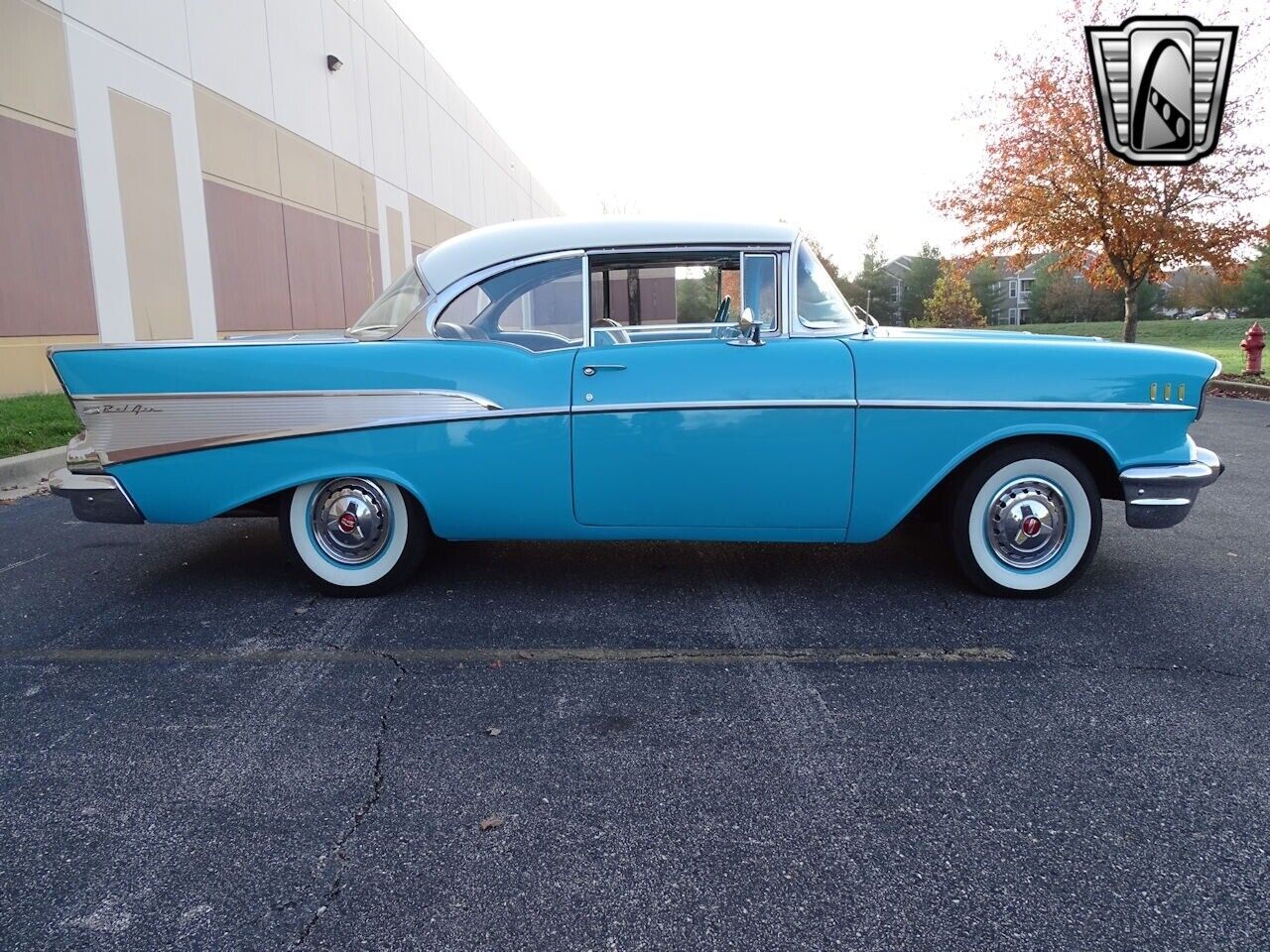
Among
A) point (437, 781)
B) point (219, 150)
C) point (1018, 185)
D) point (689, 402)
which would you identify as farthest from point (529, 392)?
point (1018, 185)

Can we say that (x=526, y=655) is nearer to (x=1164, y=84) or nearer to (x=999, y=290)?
(x=1164, y=84)

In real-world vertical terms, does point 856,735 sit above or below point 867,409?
below

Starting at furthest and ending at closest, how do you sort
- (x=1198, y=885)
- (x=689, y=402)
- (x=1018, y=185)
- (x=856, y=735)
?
(x=1018, y=185) < (x=689, y=402) < (x=856, y=735) < (x=1198, y=885)

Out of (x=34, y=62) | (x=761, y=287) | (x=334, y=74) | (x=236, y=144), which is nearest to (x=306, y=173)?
(x=236, y=144)

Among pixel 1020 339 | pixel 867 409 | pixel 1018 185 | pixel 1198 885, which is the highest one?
pixel 1018 185

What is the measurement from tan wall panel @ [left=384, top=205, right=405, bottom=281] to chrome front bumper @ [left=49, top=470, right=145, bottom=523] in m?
18.5

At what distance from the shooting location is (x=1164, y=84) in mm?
9602

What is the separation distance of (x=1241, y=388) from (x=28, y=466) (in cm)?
1649

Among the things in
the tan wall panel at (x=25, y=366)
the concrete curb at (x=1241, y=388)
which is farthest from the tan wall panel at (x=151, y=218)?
the concrete curb at (x=1241, y=388)

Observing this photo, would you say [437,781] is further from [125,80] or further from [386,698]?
[125,80]

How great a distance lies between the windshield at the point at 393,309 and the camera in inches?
147

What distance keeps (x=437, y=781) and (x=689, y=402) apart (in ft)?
5.89

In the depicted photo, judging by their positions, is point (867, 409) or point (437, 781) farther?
point (867, 409)

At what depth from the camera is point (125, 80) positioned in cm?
1080
